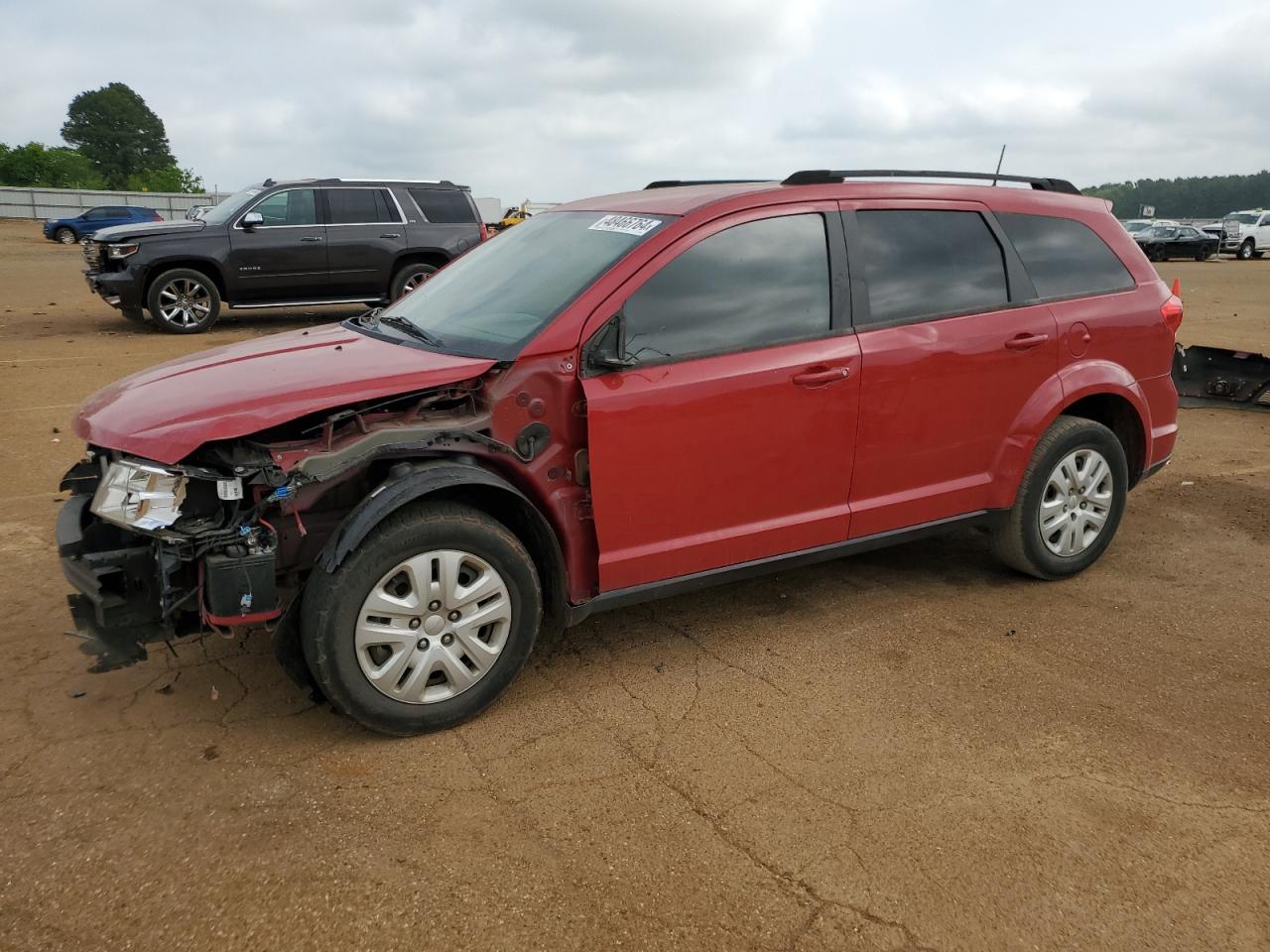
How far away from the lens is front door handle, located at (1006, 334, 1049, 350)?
423cm

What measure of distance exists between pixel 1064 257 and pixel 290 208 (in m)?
10.8

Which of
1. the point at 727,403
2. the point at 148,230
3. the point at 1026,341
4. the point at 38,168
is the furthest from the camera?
the point at 38,168

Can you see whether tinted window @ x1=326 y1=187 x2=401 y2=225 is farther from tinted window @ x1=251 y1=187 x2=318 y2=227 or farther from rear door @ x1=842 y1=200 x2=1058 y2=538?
rear door @ x1=842 y1=200 x2=1058 y2=538

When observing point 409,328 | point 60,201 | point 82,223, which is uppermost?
point 60,201

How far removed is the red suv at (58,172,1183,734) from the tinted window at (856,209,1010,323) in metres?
0.01

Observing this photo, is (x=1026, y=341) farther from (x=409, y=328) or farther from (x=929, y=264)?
(x=409, y=328)

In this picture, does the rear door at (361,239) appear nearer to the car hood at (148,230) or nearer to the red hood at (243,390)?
the car hood at (148,230)

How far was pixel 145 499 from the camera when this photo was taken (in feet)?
9.93

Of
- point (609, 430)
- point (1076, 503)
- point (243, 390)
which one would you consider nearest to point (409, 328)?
point (243, 390)

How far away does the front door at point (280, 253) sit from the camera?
12.4m

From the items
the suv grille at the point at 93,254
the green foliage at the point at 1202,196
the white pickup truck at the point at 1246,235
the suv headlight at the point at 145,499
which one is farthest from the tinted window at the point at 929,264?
the green foliage at the point at 1202,196

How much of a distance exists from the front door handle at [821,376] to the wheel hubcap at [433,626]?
1.37 meters

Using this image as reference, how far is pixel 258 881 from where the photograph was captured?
258 cm

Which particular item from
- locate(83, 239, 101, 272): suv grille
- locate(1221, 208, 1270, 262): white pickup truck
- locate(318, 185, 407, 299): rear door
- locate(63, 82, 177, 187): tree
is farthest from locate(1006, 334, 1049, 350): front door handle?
locate(63, 82, 177, 187): tree
